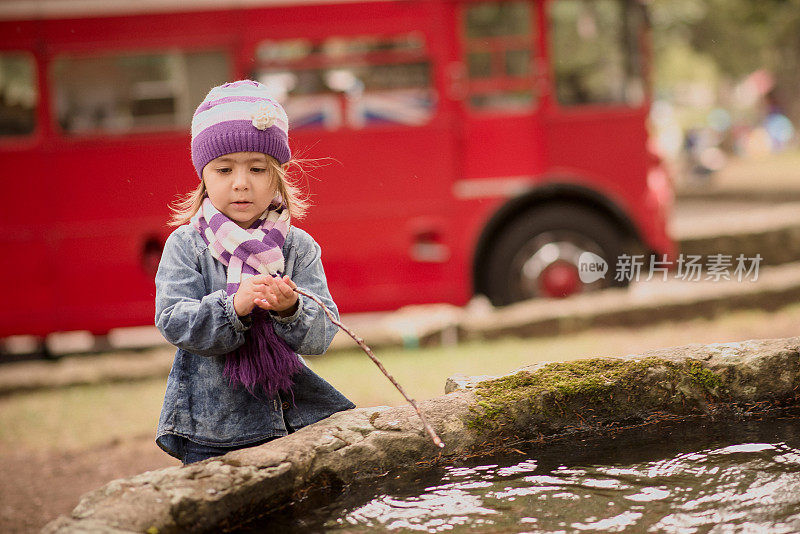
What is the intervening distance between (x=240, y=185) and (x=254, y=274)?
0.20 meters

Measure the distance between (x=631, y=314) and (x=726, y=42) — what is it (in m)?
16.9

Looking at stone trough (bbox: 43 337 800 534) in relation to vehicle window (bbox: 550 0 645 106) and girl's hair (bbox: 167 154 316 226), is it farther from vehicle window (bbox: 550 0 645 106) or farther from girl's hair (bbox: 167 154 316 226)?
vehicle window (bbox: 550 0 645 106)

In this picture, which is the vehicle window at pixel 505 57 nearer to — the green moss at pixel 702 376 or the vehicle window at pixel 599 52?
the vehicle window at pixel 599 52

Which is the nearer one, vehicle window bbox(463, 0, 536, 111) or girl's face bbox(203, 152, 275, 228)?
girl's face bbox(203, 152, 275, 228)

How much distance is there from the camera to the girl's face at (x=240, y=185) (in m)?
2.07

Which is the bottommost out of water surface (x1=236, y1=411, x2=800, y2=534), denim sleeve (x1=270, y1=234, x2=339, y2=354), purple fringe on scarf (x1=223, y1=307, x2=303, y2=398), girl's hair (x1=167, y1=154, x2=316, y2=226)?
water surface (x1=236, y1=411, x2=800, y2=534)

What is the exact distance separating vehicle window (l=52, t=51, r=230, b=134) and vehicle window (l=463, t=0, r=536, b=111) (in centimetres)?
180

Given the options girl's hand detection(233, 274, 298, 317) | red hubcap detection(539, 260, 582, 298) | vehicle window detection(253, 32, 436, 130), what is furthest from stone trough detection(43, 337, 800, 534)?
red hubcap detection(539, 260, 582, 298)

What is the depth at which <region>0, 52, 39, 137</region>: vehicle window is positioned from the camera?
652cm

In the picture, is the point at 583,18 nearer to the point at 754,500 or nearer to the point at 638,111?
the point at 638,111

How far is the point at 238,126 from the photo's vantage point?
209cm

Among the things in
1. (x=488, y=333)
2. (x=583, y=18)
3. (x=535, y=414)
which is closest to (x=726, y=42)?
(x=583, y=18)

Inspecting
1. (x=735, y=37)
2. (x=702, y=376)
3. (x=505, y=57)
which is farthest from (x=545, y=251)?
(x=735, y=37)

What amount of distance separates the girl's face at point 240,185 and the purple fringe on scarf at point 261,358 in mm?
221
